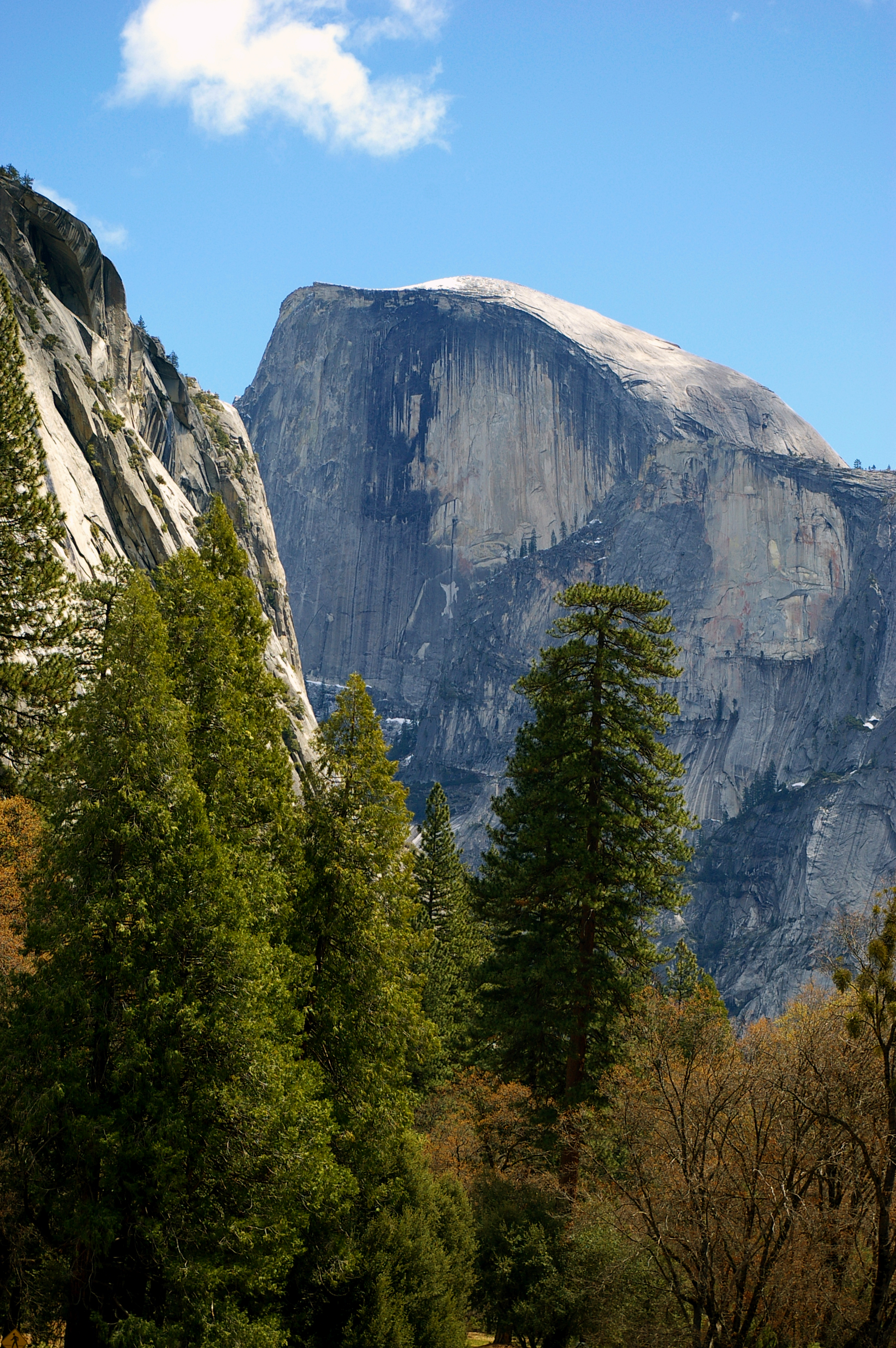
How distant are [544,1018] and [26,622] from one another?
1232cm

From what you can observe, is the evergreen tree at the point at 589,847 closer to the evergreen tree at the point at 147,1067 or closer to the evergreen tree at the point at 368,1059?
the evergreen tree at the point at 368,1059

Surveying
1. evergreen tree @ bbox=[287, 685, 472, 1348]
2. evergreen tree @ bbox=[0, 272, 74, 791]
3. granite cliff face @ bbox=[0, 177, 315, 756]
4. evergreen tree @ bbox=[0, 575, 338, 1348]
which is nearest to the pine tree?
evergreen tree @ bbox=[287, 685, 472, 1348]

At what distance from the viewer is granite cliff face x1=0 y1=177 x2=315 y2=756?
42094mm

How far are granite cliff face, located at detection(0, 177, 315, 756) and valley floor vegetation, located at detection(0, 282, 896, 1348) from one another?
1419 cm

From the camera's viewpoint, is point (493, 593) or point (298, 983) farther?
point (493, 593)

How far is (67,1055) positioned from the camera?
12.6 meters

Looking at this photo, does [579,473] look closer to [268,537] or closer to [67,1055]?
[268,537]

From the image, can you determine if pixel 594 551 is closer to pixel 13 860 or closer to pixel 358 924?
pixel 13 860

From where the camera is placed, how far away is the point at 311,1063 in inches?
591

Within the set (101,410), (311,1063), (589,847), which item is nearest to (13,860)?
(311,1063)

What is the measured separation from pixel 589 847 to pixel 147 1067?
11.5 metres

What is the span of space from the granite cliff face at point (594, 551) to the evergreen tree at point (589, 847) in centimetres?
8097

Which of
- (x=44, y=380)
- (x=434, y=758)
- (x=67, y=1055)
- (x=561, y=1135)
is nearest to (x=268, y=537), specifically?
(x=44, y=380)

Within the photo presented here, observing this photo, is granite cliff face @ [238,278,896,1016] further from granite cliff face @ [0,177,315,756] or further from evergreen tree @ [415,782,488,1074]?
evergreen tree @ [415,782,488,1074]
